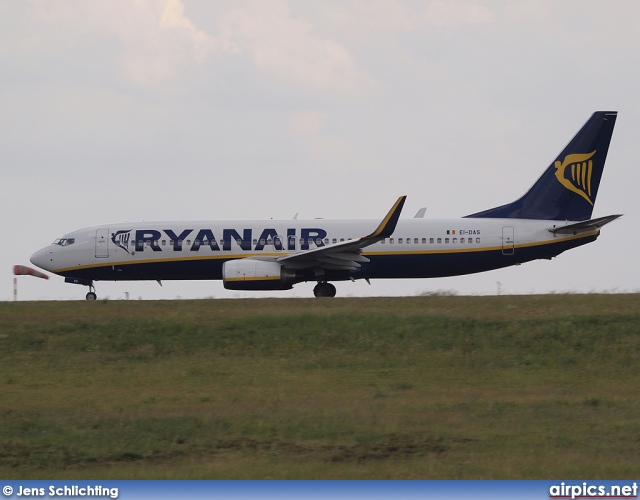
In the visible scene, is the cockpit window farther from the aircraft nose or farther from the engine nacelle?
the engine nacelle

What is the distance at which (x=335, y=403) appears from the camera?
67.3 ft

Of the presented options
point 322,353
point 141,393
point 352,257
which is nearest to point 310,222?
point 352,257

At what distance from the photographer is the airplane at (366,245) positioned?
1432 inches

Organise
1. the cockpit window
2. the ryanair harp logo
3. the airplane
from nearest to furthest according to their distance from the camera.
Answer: the airplane
the ryanair harp logo
the cockpit window

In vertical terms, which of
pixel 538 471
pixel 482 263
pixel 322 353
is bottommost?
pixel 538 471

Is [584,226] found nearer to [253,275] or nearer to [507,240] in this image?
[507,240]

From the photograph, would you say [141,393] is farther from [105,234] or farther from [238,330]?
[105,234]

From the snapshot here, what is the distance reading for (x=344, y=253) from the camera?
35.6 m

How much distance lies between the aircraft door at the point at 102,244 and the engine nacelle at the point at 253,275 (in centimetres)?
500

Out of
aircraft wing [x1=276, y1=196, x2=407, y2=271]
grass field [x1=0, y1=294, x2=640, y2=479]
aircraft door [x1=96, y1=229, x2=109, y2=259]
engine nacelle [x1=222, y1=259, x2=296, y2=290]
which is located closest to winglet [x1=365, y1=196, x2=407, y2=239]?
aircraft wing [x1=276, y1=196, x2=407, y2=271]

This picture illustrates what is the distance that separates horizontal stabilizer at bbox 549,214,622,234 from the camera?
35.2 meters

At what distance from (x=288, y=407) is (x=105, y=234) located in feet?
63.2

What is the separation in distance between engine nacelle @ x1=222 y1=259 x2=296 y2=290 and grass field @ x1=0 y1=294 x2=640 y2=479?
12.7 ft

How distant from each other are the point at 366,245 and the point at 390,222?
170cm
